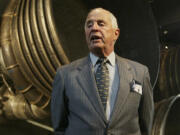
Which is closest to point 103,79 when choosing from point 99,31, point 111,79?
point 111,79

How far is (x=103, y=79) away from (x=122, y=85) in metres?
0.06

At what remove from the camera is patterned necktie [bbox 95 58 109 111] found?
1.86 ft

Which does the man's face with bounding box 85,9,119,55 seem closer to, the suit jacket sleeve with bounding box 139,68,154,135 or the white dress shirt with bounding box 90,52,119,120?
the white dress shirt with bounding box 90,52,119,120

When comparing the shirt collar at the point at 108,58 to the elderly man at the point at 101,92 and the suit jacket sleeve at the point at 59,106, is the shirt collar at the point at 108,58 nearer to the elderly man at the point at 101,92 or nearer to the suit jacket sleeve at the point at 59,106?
the elderly man at the point at 101,92

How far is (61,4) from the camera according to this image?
1455mm

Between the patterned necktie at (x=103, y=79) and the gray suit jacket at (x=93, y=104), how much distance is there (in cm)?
2

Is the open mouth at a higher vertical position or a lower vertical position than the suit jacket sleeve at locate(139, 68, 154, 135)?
higher

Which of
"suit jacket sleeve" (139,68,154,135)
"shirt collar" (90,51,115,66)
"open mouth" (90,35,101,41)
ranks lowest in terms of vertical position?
"suit jacket sleeve" (139,68,154,135)

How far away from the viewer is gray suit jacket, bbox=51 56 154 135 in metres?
0.54

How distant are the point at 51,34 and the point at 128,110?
0.64 meters

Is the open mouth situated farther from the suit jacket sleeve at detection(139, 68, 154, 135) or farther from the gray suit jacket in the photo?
the suit jacket sleeve at detection(139, 68, 154, 135)

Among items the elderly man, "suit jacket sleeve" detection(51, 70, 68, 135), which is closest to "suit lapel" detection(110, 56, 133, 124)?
the elderly man

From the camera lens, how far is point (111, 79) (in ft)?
1.96

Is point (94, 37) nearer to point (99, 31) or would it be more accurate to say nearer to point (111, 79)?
point (99, 31)
